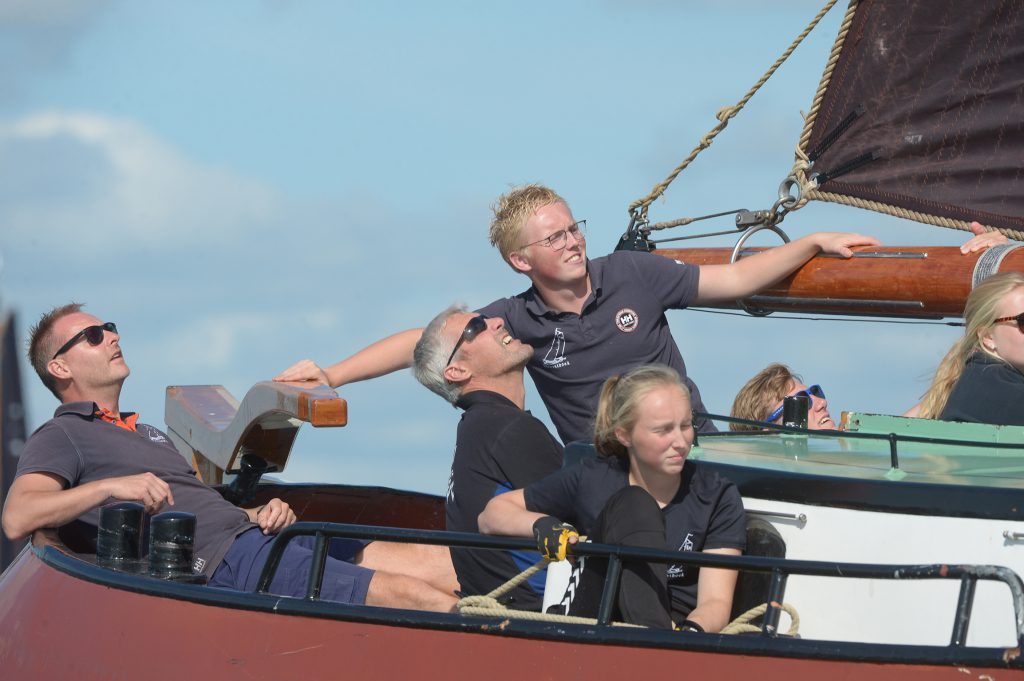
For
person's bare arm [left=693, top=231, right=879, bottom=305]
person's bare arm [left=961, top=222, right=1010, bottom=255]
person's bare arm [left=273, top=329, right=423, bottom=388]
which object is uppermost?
person's bare arm [left=961, top=222, right=1010, bottom=255]

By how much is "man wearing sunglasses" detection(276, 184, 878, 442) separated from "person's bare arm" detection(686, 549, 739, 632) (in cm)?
136

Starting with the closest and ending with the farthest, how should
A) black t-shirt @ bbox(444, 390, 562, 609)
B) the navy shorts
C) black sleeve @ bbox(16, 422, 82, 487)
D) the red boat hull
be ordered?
the red boat hull
black t-shirt @ bbox(444, 390, 562, 609)
the navy shorts
black sleeve @ bbox(16, 422, 82, 487)

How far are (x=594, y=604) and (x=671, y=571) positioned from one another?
226 mm

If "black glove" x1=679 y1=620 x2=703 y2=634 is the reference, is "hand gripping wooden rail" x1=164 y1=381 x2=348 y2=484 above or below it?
above

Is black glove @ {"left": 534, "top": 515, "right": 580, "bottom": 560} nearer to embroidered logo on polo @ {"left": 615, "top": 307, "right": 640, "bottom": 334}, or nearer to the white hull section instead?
the white hull section

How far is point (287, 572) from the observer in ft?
15.5

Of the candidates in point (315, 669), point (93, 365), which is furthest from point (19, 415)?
point (315, 669)

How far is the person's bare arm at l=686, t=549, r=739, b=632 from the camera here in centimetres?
373

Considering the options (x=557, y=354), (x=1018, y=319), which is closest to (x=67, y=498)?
(x=557, y=354)

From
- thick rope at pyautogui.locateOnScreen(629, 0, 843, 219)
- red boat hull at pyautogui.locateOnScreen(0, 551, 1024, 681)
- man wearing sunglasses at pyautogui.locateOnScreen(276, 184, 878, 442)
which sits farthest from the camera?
thick rope at pyautogui.locateOnScreen(629, 0, 843, 219)

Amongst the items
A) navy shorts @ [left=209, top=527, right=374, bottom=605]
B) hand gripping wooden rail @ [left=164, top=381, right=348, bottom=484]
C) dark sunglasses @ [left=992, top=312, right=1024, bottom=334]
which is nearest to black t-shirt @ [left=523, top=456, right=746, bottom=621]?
navy shorts @ [left=209, top=527, right=374, bottom=605]

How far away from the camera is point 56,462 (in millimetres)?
4855

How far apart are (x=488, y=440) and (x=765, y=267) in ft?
5.30

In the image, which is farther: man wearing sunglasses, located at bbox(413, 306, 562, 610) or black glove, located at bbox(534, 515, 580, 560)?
man wearing sunglasses, located at bbox(413, 306, 562, 610)
